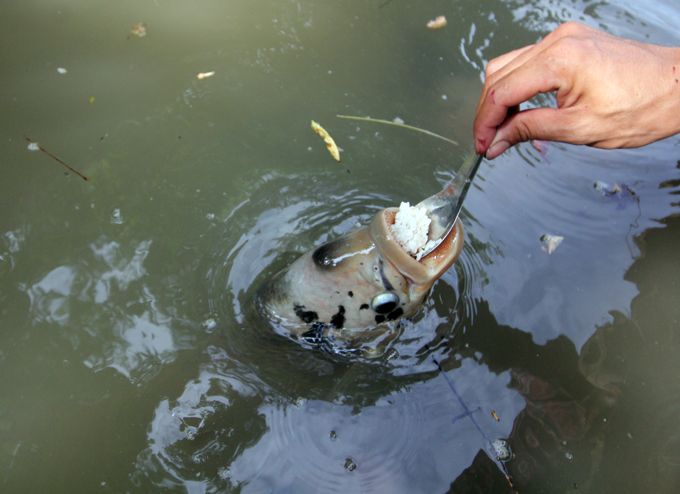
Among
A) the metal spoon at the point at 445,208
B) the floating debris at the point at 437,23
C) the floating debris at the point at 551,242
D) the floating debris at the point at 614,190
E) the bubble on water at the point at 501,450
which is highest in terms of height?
the floating debris at the point at 437,23

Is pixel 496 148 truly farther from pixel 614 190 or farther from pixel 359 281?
pixel 614 190

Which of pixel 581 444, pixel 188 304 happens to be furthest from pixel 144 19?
pixel 581 444

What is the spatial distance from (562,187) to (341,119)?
1598 mm

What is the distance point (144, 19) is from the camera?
345cm

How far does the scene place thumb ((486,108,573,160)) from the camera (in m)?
1.81

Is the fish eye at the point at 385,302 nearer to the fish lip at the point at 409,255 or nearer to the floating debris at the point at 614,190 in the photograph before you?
the fish lip at the point at 409,255

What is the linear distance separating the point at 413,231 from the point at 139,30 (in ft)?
9.50

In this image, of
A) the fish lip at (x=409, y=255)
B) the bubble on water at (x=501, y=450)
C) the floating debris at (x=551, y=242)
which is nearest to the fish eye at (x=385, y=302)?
the fish lip at (x=409, y=255)

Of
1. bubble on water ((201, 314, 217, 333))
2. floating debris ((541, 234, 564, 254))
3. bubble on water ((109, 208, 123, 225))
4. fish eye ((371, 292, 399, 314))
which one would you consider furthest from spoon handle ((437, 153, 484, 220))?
bubble on water ((109, 208, 123, 225))

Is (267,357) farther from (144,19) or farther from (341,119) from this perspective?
(144,19)

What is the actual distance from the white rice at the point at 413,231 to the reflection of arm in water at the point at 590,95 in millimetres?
434

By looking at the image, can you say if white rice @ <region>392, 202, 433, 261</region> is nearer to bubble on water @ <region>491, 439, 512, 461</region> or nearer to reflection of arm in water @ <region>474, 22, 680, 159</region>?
reflection of arm in water @ <region>474, 22, 680, 159</region>

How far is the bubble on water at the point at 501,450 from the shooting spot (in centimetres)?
221

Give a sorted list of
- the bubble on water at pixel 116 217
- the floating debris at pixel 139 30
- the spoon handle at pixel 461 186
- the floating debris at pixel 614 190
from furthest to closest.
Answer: the floating debris at pixel 139 30 → the floating debris at pixel 614 190 → the bubble on water at pixel 116 217 → the spoon handle at pixel 461 186
